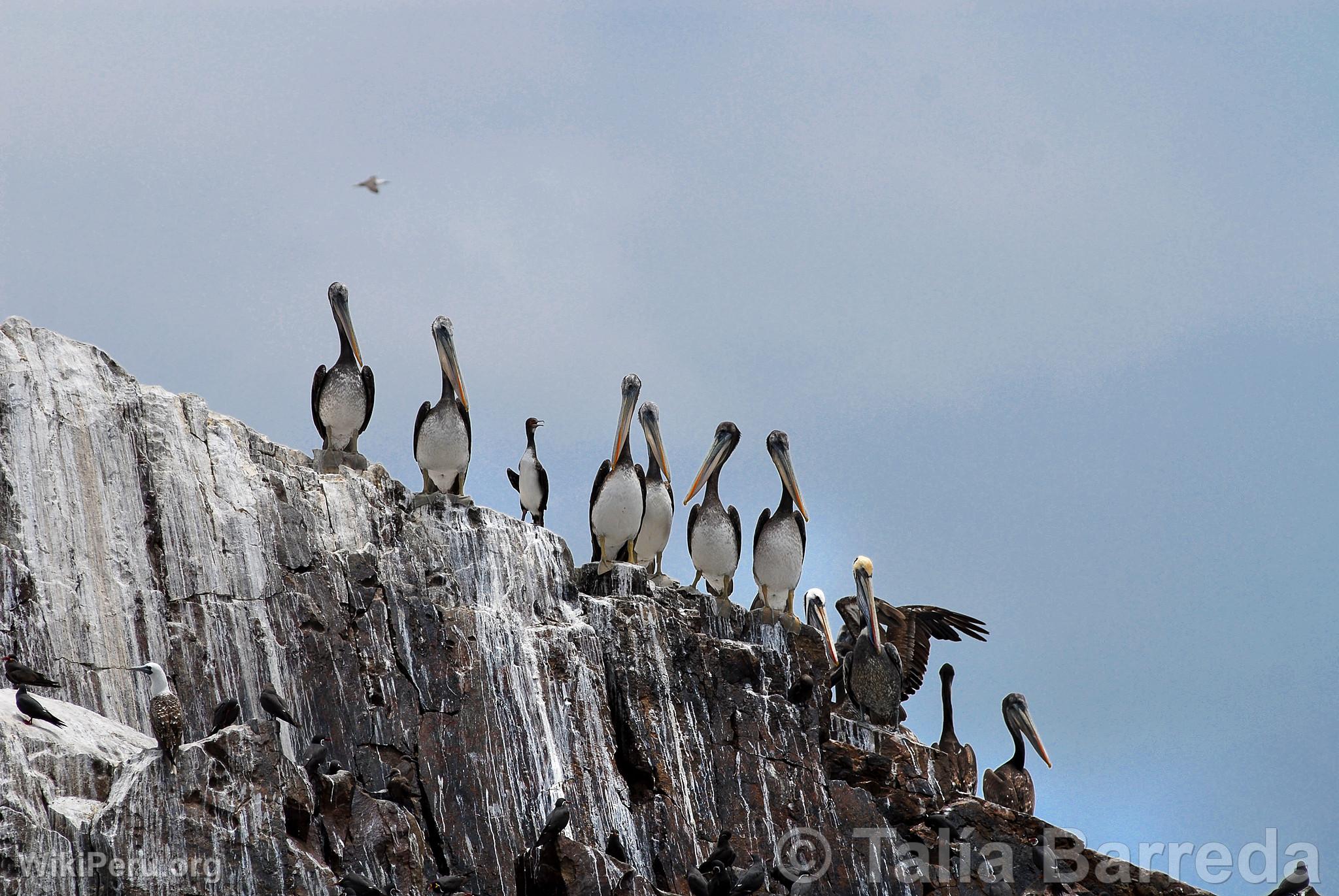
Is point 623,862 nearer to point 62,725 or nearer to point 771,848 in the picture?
point 771,848

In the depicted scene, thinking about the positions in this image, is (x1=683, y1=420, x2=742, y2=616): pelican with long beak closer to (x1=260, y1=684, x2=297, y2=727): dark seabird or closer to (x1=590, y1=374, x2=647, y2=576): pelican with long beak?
(x1=590, y1=374, x2=647, y2=576): pelican with long beak

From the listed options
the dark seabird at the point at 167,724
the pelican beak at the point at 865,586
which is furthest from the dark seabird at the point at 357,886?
the pelican beak at the point at 865,586

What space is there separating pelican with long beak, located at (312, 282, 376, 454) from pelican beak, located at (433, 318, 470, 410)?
1.01m

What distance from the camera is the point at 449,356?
19547mm

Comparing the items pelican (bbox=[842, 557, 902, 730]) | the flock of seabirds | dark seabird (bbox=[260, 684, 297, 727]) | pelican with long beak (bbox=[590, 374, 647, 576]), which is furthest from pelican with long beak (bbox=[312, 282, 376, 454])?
pelican (bbox=[842, 557, 902, 730])

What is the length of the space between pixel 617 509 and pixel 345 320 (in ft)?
15.0

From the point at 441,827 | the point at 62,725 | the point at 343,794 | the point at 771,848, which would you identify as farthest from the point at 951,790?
the point at 62,725

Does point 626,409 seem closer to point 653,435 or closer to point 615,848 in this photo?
point 653,435

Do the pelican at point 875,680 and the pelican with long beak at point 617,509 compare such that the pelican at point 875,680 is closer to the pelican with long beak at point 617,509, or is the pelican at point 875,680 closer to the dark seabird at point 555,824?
the pelican with long beak at point 617,509

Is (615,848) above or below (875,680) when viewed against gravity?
below

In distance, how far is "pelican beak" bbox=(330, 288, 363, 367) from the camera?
20.0 meters

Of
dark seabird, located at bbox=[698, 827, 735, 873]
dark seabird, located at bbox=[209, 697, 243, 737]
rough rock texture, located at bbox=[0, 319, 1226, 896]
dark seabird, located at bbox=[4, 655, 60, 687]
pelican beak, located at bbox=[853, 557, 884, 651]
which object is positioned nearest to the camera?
dark seabird, located at bbox=[4, 655, 60, 687]

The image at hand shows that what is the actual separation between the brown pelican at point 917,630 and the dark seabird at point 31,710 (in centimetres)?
1333

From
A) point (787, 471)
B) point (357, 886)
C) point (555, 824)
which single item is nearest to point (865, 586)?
point (787, 471)
